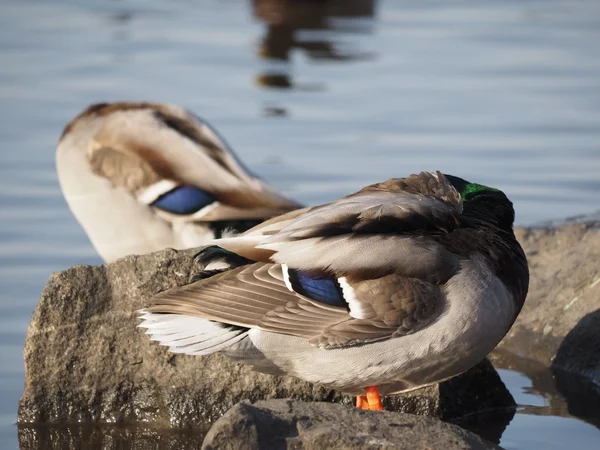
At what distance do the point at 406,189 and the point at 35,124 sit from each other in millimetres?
5733

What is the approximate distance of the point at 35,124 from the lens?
9.91 meters

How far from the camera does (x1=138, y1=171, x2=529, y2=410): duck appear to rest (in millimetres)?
4281

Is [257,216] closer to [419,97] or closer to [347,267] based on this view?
[347,267]

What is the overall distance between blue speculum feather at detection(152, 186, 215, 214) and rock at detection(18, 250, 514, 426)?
1.48m

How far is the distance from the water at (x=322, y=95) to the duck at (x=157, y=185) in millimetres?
544

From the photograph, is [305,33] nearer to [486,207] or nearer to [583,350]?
[583,350]

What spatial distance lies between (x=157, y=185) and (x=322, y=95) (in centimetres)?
478

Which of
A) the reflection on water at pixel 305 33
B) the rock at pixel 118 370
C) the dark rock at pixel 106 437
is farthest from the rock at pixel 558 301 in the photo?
the reflection on water at pixel 305 33

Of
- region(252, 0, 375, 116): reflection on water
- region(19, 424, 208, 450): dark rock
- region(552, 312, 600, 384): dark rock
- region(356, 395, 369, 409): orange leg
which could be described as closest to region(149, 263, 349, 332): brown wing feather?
region(356, 395, 369, 409): orange leg

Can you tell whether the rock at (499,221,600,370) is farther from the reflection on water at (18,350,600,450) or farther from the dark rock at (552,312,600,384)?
the reflection on water at (18,350,600,450)

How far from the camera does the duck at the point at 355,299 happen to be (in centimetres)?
428

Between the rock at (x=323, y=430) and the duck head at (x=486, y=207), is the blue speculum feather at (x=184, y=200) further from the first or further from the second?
the rock at (x=323, y=430)

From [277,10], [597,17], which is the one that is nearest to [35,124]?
[277,10]

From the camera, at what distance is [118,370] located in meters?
5.04
